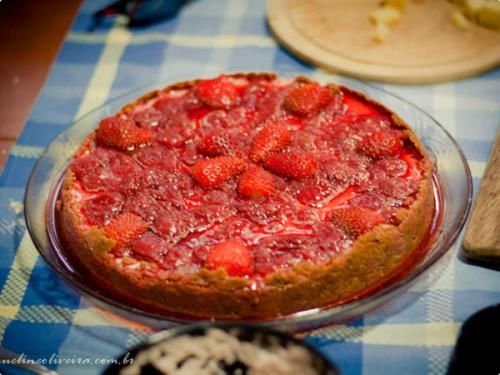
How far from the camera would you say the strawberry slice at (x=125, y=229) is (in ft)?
5.67

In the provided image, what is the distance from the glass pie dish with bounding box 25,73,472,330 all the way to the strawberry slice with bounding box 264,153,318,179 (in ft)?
1.18

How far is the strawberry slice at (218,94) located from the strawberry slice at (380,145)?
1.53 ft

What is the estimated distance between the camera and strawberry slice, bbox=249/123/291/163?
1951 mm

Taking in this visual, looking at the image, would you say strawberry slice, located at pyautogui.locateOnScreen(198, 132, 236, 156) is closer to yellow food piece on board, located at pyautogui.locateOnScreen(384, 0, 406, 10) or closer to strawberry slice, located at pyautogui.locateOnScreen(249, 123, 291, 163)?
strawberry slice, located at pyautogui.locateOnScreen(249, 123, 291, 163)

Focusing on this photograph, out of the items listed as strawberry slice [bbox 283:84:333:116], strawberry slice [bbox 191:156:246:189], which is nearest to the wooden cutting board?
strawberry slice [bbox 283:84:333:116]

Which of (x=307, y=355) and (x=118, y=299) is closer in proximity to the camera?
(x=307, y=355)

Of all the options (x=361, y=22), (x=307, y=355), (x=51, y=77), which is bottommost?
(x=51, y=77)

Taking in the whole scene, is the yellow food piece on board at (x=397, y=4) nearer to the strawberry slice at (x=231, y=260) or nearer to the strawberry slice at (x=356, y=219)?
the strawberry slice at (x=356, y=219)

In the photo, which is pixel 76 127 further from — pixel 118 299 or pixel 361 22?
pixel 361 22

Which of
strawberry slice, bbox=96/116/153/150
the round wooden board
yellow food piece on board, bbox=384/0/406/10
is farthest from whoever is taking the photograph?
yellow food piece on board, bbox=384/0/406/10

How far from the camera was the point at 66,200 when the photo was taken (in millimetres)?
1901

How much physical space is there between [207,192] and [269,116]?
0.39m

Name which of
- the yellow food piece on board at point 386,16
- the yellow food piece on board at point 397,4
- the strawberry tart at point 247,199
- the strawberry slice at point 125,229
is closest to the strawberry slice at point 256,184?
the strawberry tart at point 247,199

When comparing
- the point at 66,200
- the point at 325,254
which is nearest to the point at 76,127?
the point at 66,200
